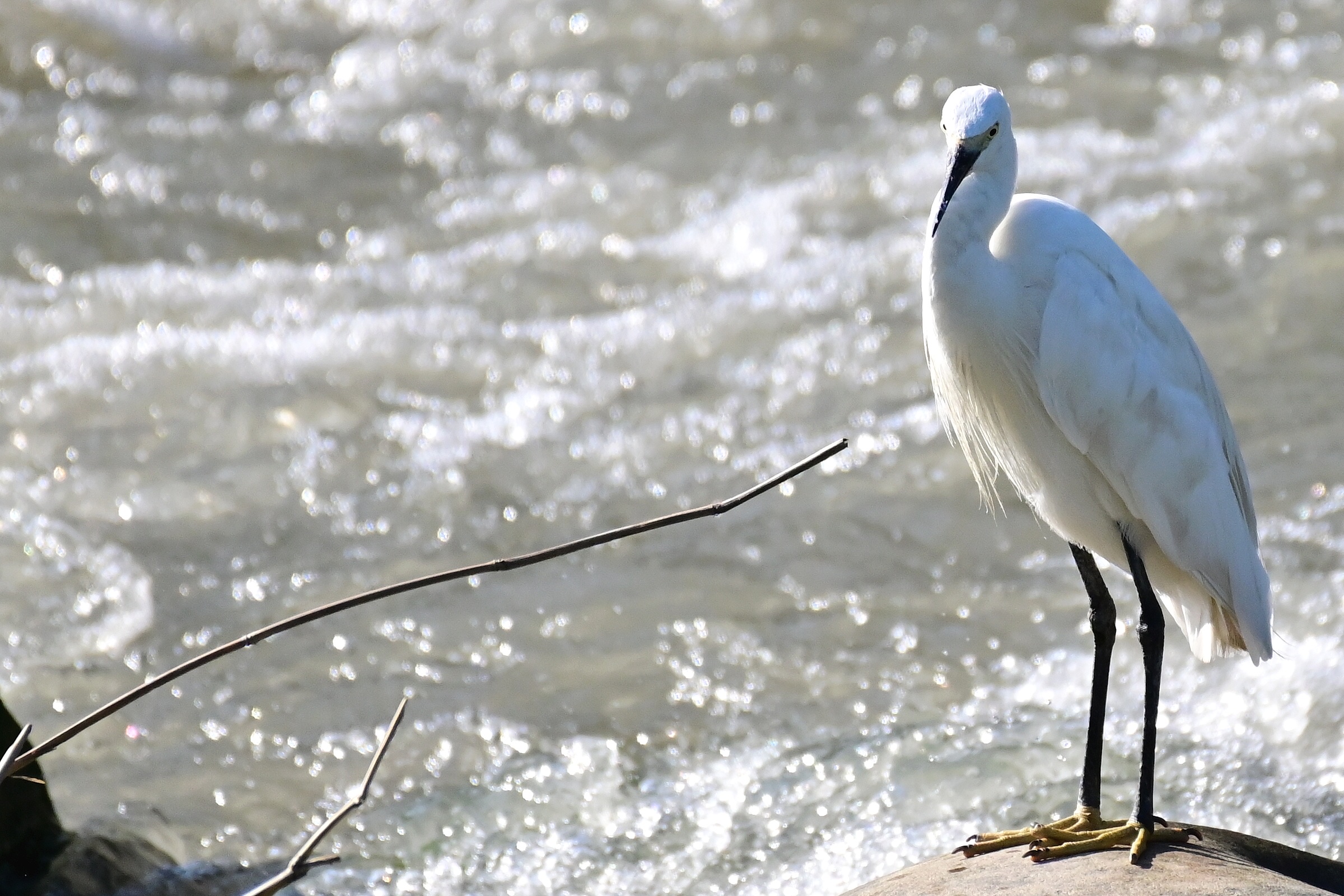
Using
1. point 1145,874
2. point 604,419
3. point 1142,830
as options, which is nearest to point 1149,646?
point 1142,830

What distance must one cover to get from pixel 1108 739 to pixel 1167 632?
981 mm

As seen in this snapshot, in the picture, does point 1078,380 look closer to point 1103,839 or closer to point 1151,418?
point 1151,418

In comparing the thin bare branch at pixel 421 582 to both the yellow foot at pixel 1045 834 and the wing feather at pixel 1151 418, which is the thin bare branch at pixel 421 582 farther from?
the yellow foot at pixel 1045 834

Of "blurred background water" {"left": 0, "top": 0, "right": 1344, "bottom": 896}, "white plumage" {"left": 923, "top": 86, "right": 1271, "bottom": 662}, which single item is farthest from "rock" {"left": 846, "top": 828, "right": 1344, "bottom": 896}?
"blurred background water" {"left": 0, "top": 0, "right": 1344, "bottom": 896}

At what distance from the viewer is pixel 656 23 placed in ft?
32.3

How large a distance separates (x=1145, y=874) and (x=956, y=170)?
1.31 meters

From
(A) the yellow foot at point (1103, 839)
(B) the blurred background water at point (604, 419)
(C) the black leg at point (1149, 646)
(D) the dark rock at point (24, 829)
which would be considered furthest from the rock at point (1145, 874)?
(D) the dark rock at point (24, 829)

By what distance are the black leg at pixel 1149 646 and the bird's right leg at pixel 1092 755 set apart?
0.07 meters

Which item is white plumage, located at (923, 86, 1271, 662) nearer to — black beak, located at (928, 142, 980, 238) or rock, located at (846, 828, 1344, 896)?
black beak, located at (928, 142, 980, 238)

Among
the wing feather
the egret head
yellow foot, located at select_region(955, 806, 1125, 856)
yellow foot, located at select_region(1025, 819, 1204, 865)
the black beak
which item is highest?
the egret head

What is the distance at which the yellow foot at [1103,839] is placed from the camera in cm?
276

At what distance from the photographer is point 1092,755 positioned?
118 inches

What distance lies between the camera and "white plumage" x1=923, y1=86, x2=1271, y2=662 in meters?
2.68

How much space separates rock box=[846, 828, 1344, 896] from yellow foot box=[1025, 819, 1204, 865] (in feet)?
0.04
